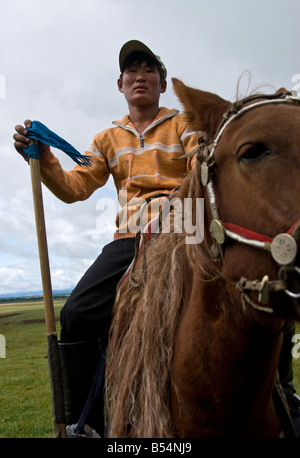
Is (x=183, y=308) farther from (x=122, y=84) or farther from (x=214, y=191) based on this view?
(x=122, y=84)

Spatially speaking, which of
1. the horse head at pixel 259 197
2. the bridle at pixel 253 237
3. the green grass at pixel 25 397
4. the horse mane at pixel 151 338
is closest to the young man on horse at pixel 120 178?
the horse mane at pixel 151 338

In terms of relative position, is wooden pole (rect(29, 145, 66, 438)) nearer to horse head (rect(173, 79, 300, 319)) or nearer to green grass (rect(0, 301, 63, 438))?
horse head (rect(173, 79, 300, 319))

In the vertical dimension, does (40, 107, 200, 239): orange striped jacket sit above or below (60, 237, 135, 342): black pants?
above

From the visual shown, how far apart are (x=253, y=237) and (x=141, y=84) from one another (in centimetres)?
260

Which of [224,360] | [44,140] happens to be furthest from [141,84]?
[224,360]

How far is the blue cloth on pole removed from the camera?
297cm

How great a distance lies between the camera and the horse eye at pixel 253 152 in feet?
5.22

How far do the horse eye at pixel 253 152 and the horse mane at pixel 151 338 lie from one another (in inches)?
16.2

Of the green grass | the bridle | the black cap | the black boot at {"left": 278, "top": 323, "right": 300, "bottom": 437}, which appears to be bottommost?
the green grass

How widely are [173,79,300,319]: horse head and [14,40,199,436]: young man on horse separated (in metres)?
0.78

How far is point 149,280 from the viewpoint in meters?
2.39

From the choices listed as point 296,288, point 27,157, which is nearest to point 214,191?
point 296,288

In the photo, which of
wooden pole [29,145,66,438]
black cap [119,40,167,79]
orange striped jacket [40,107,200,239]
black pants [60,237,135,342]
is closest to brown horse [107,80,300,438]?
black pants [60,237,135,342]

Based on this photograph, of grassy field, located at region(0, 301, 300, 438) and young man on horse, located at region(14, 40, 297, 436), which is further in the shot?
grassy field, located at region(0, 301, 300, 438)
